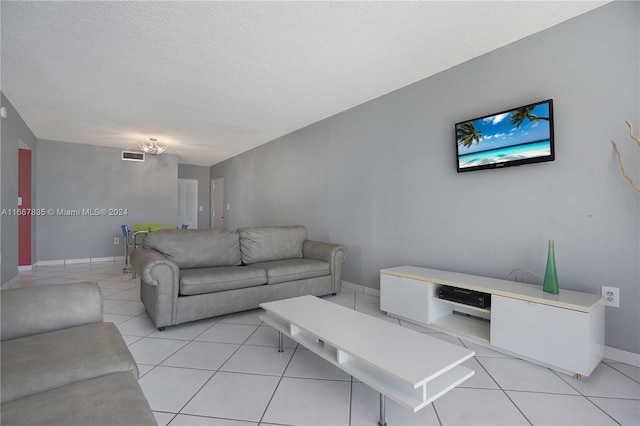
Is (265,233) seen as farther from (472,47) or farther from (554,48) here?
(554,48)

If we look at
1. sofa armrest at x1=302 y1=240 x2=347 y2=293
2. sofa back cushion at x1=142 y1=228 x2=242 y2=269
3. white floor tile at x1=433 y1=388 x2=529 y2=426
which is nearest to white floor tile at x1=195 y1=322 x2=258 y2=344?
sofa back cushion at x1=142 y1=228 x2=242 y2=269

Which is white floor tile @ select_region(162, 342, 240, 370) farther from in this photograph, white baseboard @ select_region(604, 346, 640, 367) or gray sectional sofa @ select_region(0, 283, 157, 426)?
white baseboard @ select_region(604, 346, 640, 367)

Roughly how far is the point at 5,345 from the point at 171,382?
32.1 inches

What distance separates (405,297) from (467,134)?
1582 millimetres

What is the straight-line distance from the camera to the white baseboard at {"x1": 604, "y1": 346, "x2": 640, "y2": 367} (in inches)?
77.4

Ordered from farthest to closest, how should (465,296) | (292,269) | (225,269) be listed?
(292,269), (225,269), (465,296)

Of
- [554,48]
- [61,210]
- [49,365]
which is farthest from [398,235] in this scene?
[61,210]

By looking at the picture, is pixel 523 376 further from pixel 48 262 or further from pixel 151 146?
pixel 48 262

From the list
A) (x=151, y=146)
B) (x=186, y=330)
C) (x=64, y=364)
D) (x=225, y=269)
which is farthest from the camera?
(x=151, y=146)

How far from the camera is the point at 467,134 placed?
2.76m

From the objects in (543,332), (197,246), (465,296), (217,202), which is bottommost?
(543,332)

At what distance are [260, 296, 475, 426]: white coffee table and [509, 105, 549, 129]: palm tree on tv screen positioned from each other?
185 cm

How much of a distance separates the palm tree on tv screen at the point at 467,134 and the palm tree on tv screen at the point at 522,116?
283mm

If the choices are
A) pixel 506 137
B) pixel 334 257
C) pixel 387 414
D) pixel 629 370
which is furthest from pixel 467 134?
pixel 387 414
